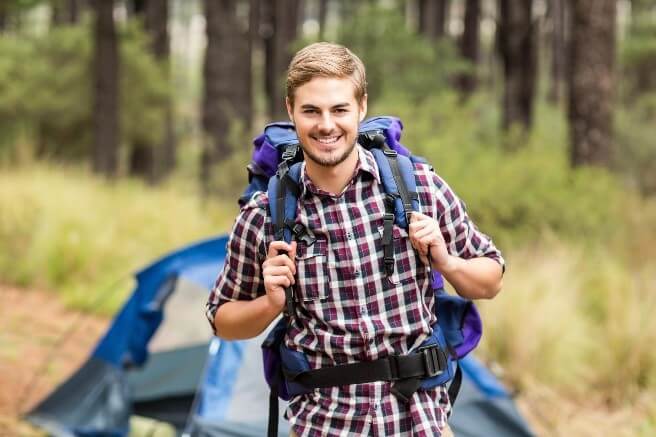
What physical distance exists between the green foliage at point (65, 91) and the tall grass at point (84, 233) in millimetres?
4362

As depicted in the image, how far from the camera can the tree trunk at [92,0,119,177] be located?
13.3m

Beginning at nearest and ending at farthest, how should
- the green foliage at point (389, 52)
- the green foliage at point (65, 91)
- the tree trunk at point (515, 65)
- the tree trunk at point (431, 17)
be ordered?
1. the green foliage at point (389, 52)
2. the tree trunk at point (515, 65)
3. the green foliage at point (65, 91)
4. the tree trunk at point (431, 17)

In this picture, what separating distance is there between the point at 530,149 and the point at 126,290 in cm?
463

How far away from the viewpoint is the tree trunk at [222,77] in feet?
41.8

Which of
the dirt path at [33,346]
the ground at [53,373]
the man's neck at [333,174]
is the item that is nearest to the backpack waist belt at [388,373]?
the man's neck at [333,174]

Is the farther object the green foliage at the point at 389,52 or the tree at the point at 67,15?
the tree at the point at 67,15

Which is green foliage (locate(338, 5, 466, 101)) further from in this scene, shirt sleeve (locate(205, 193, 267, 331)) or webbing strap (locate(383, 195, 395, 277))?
webbing strap (locate(383, 195, 395, 277))

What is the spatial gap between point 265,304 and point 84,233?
6.83 meters

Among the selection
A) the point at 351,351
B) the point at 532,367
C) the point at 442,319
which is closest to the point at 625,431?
the point at 532,367

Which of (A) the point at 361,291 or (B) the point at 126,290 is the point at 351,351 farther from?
(B) the point at 126,290

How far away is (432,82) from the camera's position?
41.8ft

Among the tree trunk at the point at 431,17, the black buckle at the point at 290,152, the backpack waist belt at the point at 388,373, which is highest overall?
the tree trunk at the point at 431,17

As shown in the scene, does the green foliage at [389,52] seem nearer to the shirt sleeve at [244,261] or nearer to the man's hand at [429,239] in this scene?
the shirt sleeve at [244,261]

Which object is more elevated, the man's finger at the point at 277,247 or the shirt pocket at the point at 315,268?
the man's finger at the point at 277,247
